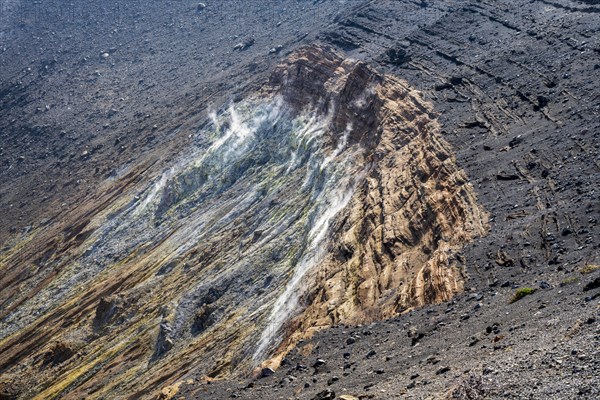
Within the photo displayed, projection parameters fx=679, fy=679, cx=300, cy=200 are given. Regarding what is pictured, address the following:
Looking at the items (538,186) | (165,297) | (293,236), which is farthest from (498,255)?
(165,297)

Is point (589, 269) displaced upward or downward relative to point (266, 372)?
upward

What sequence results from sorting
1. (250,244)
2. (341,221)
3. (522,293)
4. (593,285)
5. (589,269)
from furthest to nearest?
(250,244), (341,221), (522,293), (589,269), (593,285)

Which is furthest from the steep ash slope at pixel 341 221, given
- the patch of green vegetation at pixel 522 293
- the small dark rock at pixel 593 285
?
the small dark rock at pixel 593 285

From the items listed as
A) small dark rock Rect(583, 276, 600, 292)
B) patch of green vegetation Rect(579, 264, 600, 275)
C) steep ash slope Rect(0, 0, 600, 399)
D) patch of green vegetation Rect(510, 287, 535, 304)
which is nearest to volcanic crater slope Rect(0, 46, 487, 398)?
steep ash slope Rect(0, 0, 600, 399)

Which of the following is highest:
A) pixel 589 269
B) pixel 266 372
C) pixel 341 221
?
pixel 589 269

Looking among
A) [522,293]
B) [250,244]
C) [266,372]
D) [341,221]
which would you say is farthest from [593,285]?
[250,244]

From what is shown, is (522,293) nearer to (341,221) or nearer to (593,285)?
(593,285)

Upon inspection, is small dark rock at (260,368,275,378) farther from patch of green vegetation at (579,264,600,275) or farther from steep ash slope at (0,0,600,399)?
patch of green vegetation at (579,264,600,275)

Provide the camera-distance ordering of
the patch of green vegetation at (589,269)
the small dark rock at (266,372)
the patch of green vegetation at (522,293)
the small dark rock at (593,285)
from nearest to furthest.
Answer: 1. the small dark rock at (593,285)
2. the patch of green vegetation at (589,269)
3. the patch of green vegetation at (522,293)
4. the small dark rock at (266,372)

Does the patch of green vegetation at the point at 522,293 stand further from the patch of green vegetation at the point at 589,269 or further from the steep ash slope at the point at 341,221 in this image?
the patch of green vegetation at the point at 589,269

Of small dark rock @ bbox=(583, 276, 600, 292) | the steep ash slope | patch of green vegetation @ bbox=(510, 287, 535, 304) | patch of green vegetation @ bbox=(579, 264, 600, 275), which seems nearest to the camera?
small dark rock @ bbox=(583, 276, 600, 292)
